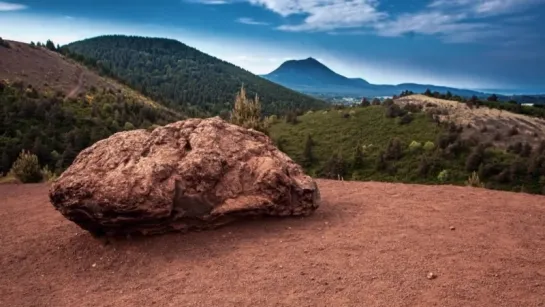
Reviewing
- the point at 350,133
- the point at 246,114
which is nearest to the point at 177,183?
the point at 246,114

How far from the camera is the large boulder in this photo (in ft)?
28.1

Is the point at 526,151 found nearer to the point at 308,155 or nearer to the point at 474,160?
the point at 474,160

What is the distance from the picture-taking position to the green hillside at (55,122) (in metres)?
41.5

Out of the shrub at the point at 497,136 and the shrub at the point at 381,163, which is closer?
the shrub at the point at 381,163

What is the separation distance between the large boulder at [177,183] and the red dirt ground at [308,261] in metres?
0.40

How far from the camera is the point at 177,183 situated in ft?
29.7

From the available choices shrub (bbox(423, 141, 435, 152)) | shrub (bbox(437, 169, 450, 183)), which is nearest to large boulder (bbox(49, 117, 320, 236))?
shrub (bbox(437, 169, 450, 183))

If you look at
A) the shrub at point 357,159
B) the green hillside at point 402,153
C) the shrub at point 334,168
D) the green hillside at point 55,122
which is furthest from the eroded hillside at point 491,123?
the green hillside at point 55,122

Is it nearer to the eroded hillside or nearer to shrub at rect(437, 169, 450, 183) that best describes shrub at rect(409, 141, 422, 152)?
the eroded hillside

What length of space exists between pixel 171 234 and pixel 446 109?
64.1 m

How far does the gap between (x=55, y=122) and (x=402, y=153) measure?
41.6 m

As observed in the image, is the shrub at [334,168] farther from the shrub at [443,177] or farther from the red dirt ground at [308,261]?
the red dirt ground at [308,261]

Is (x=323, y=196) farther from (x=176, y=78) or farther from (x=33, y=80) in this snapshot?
(x=176, y=78)

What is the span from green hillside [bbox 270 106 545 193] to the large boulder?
36.6 metres
